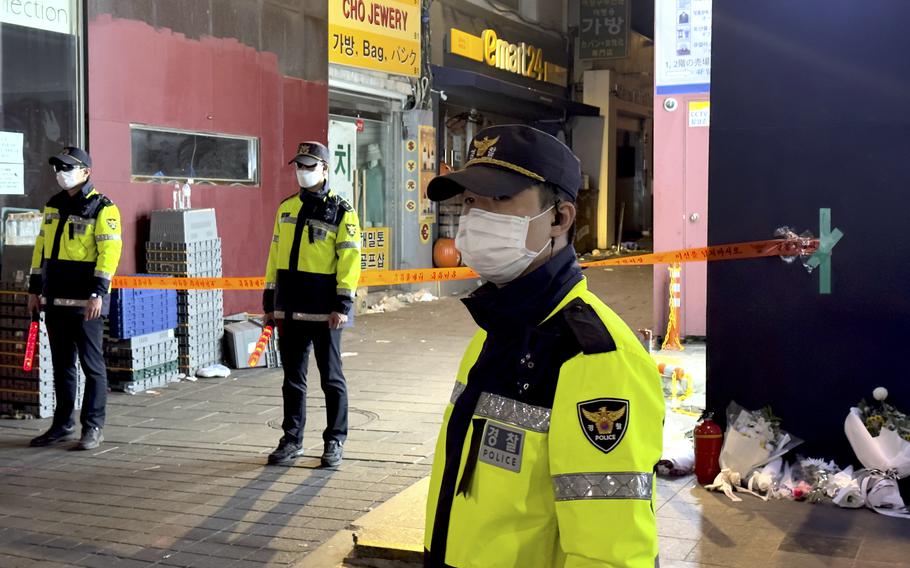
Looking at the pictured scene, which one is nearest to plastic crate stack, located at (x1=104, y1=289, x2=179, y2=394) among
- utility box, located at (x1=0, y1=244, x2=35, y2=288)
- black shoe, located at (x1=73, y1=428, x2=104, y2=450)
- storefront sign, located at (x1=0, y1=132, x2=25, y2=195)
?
utility box, located at (x1=0, y1=244, x2=35, y2=288)

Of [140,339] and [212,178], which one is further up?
[212,178]

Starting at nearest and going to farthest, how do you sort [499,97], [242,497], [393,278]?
[242,497] → [393,278] → [499,97]

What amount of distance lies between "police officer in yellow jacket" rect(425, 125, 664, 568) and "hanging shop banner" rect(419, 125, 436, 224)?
16.7 metres

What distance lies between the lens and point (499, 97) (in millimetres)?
22938

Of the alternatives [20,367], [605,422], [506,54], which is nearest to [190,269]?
[20,367]

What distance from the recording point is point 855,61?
251 inches

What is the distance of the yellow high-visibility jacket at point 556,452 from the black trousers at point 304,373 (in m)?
5.10

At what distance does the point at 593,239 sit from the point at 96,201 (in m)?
22.8

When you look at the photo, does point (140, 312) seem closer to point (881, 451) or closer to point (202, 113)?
point (202, 113)

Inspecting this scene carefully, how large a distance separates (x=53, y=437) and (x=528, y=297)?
22.2 feet

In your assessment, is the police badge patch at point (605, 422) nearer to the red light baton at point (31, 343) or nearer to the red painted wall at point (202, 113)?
the red light baton at point (31, 343)

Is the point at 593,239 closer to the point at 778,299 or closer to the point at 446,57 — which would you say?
the point at 446,57

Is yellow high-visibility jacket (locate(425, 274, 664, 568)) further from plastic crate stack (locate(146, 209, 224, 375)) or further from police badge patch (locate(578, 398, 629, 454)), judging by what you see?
plastic crate stack (locate(146, 209, 224, 375))

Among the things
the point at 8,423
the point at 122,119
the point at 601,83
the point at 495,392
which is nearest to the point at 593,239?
the point at 601,83
